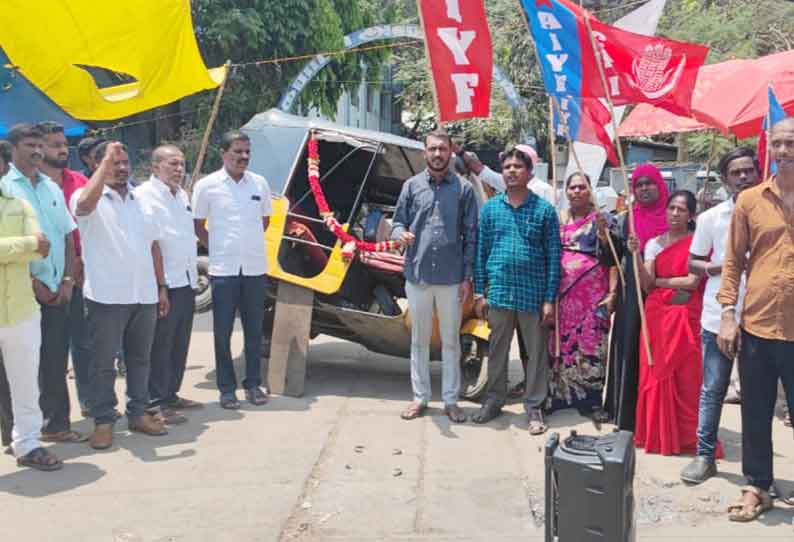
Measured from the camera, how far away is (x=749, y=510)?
412cm

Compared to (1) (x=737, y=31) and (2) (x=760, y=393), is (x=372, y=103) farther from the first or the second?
(2) (x=760, y=393)

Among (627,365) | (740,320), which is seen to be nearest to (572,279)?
(627,365)

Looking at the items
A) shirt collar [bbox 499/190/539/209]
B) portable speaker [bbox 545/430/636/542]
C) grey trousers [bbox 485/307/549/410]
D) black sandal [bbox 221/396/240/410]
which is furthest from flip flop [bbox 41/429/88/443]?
portable speaker [bbox 545/430/636/542]

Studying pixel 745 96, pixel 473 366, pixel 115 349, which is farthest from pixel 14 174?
pixel 745 96

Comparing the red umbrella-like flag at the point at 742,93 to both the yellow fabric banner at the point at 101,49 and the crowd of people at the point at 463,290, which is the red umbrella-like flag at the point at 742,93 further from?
the yellow fabric banner at the point at 101,49

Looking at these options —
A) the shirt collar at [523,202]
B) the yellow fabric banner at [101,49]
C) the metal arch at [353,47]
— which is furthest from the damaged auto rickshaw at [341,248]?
the metal arch at [353,47]

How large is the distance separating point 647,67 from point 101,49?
3.60m

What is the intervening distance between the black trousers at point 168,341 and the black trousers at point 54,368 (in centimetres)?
63

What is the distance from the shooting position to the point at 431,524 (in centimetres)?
411

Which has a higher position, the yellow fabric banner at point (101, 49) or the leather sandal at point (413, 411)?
the yellow fabric banner at point (101, 49)

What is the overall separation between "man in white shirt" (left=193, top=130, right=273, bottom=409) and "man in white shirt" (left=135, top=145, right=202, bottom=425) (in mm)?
193

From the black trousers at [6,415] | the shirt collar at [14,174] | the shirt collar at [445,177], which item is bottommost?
the black trousers at [6,415]

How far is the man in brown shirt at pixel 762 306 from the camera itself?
12.8 feet

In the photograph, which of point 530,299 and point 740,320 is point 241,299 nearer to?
point 530,299
